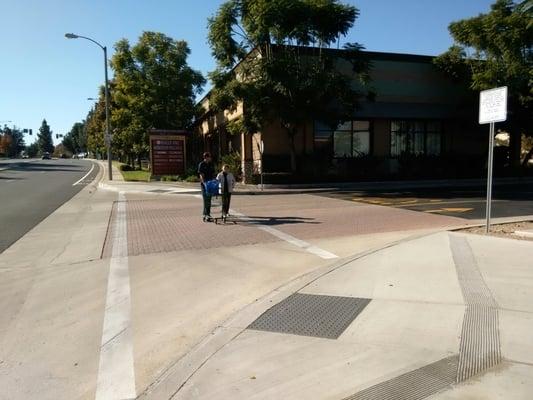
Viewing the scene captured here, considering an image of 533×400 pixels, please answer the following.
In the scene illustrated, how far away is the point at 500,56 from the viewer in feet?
Result: 86.4

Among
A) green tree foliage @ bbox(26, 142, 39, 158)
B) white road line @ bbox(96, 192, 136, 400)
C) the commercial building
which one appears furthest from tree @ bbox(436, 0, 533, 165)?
green tree foliage @ bbox(26, 142, 39, 158)


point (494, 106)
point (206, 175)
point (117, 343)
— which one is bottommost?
point (117, 343)

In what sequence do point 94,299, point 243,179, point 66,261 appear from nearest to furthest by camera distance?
point 94,299 < point 66,261 < point 243,179

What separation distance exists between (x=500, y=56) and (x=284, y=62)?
11.4 meters

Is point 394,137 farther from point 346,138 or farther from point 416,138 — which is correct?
point 346,138

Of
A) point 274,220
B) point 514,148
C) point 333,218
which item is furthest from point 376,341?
point 514,148

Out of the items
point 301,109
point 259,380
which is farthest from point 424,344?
point 301,109

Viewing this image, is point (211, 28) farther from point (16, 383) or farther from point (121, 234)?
point (16, 383)

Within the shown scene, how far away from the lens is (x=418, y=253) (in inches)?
327

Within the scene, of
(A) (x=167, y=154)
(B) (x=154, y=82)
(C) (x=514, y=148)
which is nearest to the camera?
(A) (x=167, y=154)

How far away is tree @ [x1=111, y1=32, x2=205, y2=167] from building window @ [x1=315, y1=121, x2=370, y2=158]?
13.7 metres

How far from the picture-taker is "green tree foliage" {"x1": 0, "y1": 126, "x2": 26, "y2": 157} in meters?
143

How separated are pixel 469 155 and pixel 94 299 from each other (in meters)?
29.1

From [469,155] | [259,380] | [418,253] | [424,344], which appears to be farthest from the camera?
[469,155]
